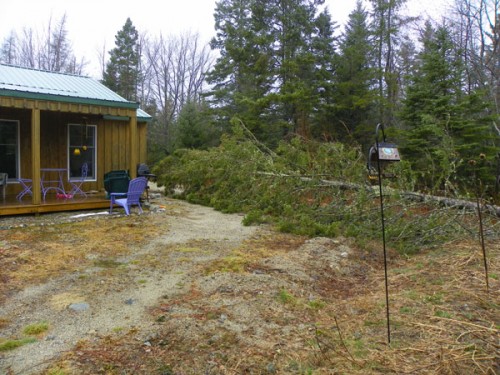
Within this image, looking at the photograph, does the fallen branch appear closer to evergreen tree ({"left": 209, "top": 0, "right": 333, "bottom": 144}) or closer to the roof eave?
the roof eave

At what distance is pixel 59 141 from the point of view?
9617 millimetres

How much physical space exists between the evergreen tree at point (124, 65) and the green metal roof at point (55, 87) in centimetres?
1777

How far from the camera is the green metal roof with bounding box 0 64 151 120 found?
7.80 metres

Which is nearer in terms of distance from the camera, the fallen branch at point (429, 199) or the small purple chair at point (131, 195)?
the fallen branch at point (429, 199)

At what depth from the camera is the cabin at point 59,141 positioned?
776 centimetres

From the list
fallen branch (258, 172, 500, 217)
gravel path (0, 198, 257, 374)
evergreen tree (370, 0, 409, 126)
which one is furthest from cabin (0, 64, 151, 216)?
evergreen tree (370, 0, 409, 126)

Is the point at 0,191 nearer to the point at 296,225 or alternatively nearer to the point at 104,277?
the point at 104,277

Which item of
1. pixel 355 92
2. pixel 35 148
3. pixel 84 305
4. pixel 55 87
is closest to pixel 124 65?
pixel 355 92

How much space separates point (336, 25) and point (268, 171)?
560 inches

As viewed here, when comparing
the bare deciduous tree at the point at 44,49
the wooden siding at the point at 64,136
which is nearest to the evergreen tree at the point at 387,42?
the wooden siding at the point at 64,136

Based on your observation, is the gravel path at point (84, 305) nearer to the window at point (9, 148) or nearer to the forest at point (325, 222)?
the forest at point (325, 222)

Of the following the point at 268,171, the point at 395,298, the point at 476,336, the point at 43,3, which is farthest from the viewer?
the point at 43,3

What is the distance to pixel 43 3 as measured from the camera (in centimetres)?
2936

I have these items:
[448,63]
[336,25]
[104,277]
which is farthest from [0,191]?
[336,25]
